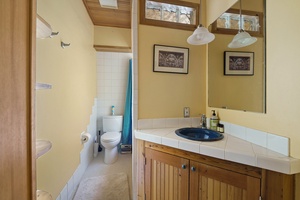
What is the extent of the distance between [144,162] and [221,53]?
1.37 meters

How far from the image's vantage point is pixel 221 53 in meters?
1.48

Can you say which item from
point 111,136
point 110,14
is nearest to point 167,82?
point 111,136

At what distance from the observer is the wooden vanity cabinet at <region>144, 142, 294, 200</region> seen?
826mm

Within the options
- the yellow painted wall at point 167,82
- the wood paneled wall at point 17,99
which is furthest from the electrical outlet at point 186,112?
the wood paneled wall at point 17,99

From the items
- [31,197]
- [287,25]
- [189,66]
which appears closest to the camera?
[31,197]

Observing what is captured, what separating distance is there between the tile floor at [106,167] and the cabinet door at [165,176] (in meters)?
0.81

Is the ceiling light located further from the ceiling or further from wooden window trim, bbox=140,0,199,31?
wooden window trim, bbox=140,0,199,31

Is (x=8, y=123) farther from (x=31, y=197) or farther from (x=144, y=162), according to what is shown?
(x=144, y=162)

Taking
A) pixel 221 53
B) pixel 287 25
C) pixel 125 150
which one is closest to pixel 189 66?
pixel 221 53

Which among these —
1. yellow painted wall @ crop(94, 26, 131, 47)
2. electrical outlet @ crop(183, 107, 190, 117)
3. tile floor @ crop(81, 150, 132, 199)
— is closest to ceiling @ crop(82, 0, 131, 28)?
yellow painted wall @ crop(94, 26, 131, 47)

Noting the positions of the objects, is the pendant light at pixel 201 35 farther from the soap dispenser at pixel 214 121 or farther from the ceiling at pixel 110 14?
the ceiling at pixel 110 14

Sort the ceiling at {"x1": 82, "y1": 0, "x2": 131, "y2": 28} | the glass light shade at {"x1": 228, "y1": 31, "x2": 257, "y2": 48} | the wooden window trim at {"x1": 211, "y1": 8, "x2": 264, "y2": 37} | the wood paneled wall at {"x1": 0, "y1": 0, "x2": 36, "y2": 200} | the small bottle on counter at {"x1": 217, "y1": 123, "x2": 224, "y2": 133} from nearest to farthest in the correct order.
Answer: the wood paneled wall at {"x1": 0, "y1": 0, "x2": 36, "y2": 200}
the wooden window trim at {"x1": 211, "y1": 8, "x2": 264, "y2": 37}
the glass light shade at {"x1": 228, "y1": 31, "x2": 257, "y2": 48}
the small bottle on counter at {"x1": 217, "y1": 123, "x2": 224, "y2": 133}
the ceiling at {"x1": 82, "y1": 0, "x2": 131, "y2": 28}

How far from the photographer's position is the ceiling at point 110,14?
7.38 feet

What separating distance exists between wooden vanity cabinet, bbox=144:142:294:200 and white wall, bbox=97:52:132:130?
6.36 ft
